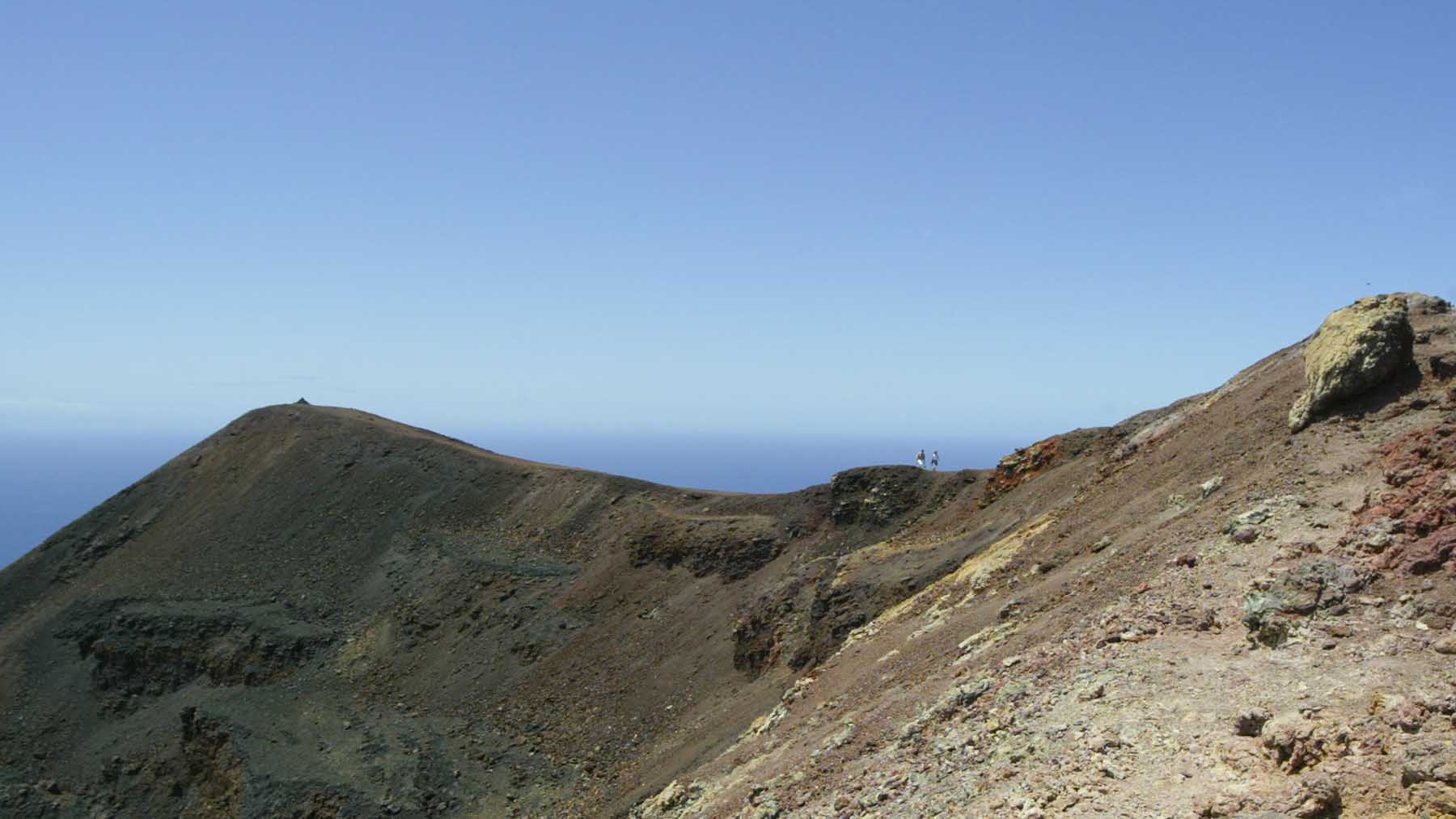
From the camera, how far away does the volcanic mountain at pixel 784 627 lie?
10.9 meters

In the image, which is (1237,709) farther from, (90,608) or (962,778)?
(90,608)

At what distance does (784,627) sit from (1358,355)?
50.9 feet

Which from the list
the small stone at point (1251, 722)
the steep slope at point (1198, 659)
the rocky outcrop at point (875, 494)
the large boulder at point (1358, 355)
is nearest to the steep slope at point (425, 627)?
the rocky outcrop at point (875, 494)

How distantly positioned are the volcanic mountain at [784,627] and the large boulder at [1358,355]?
64 millimetres

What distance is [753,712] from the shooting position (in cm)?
2403

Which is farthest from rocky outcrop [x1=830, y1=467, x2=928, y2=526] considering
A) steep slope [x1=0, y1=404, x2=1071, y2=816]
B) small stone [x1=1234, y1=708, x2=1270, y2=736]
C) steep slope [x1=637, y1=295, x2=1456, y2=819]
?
small stone [x1=1234, y1=708, x2=1270, y2=736]

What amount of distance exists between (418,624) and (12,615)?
23231 millimetres

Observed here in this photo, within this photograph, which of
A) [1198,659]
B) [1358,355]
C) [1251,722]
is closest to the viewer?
[1251,722]

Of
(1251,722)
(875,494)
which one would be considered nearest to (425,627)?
(875,494)

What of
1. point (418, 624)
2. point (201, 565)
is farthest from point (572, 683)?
point (201, 565)

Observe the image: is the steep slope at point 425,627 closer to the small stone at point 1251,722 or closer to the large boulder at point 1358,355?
the large boulder at point 1358,355

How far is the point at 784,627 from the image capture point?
89.8ft

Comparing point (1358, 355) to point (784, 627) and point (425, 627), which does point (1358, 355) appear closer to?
point (784, 627)

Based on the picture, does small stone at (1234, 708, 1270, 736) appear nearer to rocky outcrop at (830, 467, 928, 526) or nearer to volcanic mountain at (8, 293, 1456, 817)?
volcanic mountain at (8, 293, 1456, 817)
